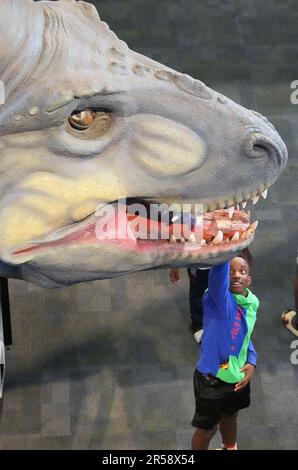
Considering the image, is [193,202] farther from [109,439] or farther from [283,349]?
[283,349]

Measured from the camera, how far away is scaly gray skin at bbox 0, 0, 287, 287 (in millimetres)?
3086

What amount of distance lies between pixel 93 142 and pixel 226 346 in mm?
2848

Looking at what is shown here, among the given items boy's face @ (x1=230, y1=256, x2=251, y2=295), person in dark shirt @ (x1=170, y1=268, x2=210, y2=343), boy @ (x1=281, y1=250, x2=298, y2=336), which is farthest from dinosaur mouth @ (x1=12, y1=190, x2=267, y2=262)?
boy @ (x1=281, y1=250, x2=298, y2=336)

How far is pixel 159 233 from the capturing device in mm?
3539

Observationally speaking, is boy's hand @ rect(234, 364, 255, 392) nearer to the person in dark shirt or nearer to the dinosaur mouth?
the person in dark shirt

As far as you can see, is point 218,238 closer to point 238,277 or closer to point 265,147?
point 265,147

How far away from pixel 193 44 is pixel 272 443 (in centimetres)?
524

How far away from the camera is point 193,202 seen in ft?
11.3

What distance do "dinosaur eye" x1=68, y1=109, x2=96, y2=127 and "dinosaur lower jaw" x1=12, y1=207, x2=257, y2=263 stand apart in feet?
1.12

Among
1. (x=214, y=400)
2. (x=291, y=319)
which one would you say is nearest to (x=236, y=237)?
(x=214, y=400)

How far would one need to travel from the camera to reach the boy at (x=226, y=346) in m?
5.58

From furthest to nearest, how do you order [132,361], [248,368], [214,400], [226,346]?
[132,361] → [214,400] → [248,368] → [226,346]
